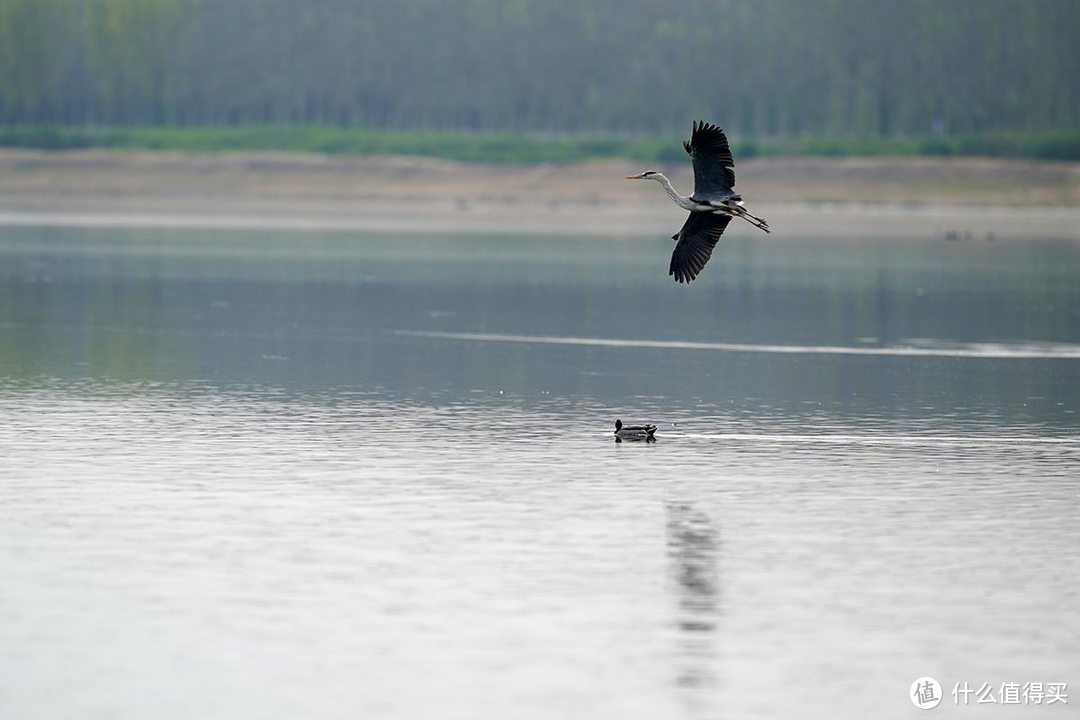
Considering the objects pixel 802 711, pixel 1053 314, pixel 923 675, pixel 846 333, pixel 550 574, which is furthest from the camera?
pixel 1053 314

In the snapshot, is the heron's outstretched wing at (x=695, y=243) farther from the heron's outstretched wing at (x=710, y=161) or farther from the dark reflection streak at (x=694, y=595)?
the dark reflection streak at (x=694, y=595)

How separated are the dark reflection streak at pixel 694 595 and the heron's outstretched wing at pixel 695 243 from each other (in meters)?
5.07

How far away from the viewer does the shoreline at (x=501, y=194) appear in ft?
395

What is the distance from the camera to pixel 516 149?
16175 cm

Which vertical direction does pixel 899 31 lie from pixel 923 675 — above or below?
above

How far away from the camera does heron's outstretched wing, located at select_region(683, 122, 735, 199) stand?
89.2 ft

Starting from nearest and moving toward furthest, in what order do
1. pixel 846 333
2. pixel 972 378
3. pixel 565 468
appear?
pixel 565 468 → pixel 972 378 → pixel 846 333

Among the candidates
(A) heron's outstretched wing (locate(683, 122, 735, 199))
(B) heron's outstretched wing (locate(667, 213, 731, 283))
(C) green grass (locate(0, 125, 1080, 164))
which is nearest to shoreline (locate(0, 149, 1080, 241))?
(C) green grass (locate(0, 125, 1080, 164))

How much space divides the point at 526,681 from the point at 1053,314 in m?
42.3

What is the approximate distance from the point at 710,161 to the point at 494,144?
137m

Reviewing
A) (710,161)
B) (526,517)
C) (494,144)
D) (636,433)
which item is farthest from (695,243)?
(494,144)

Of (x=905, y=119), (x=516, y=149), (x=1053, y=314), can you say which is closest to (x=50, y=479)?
(x=1053, y=314)

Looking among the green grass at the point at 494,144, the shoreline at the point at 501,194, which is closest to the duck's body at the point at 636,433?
the shoreline at the point at 501,194

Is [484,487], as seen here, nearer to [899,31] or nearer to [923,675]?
[923,675]
